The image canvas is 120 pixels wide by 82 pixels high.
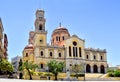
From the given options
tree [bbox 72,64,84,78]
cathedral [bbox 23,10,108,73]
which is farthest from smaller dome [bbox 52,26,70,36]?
tree [bbox 72,64,84,78]

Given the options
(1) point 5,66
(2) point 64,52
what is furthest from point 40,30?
(1) point 5,66

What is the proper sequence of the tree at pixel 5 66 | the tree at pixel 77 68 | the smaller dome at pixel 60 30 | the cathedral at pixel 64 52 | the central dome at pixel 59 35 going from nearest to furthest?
A: the tree at pixel 5 66
the tree at pixel 77 68
the cathedral at pixel 64 52
the central dome at pixel 59 35
the smaller dome at pixel 60 30

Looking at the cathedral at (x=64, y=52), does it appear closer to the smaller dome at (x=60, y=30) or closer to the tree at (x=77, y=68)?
the tree at (x=77, y=68)

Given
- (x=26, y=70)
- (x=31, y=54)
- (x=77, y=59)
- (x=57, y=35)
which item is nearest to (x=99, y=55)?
(x=77, y=59)

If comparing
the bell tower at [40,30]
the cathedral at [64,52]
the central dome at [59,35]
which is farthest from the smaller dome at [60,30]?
the bell tower at [40,30]

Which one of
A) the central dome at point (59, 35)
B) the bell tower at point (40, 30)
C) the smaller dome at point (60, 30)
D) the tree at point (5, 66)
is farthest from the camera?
the smaller dome at point (60, 30)

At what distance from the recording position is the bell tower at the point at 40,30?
241 ft

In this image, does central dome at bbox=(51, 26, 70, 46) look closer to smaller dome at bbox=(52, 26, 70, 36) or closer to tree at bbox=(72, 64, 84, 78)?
smaller dome at bbox=(52, 26, 70, 36)

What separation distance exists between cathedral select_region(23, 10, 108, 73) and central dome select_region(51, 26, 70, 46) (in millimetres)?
1504

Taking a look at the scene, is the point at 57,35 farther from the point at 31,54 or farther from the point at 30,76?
the point at 30,76

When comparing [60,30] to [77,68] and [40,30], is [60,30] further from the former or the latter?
[77,68]

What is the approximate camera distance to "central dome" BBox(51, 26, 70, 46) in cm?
8269

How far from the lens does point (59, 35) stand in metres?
83.2

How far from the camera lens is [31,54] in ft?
245
